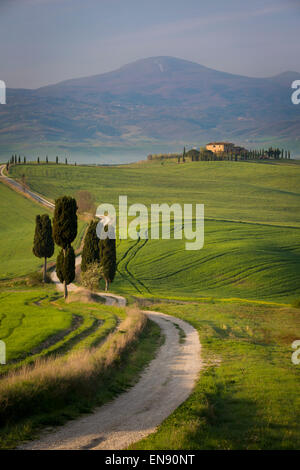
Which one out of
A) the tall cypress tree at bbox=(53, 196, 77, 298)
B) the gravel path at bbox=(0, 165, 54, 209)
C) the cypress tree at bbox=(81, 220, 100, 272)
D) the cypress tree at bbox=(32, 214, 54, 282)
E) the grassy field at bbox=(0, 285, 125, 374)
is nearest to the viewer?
the grassy field at bbox=(0, 285, 125, 374)

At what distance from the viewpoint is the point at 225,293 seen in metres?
64.9

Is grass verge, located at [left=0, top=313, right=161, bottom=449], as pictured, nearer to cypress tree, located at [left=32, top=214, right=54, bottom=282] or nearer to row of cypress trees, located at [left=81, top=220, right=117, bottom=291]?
row of cypress trees, located at [left=81, top=220, right=117, bottom=291]

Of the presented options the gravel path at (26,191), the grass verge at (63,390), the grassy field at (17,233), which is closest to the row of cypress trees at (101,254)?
the grassy field at (17,233)

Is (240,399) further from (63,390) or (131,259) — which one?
(131,259)

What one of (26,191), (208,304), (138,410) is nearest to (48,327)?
(138,410)

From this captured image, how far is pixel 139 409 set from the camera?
17.9 meters

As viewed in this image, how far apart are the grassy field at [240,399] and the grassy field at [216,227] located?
30.2 m

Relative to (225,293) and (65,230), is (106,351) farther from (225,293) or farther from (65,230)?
(225,293)

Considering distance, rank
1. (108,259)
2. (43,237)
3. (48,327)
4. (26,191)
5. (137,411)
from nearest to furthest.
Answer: (137,411)
(48,327)
(108,259)
(43,237)
(26,191)

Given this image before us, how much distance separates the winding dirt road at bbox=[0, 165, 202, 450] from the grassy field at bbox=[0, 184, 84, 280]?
154 ft

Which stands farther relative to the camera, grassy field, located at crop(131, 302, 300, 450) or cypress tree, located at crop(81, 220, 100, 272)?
cypress tree, located at crop(81, 220, 100, 272)

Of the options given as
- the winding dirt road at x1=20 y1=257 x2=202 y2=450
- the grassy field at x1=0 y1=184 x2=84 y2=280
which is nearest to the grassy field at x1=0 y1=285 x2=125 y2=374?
the winding dirt road at x1=20 y1=257 x2=202 y2=450

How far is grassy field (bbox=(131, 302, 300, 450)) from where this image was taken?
48.0 ft

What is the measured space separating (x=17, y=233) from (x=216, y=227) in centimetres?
3993
